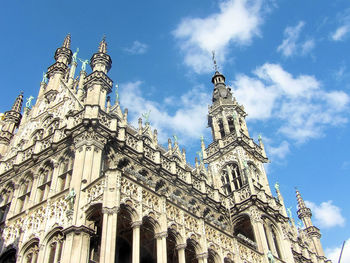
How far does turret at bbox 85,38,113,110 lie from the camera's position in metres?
29.4

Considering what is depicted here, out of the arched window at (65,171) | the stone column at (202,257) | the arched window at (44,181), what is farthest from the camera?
the arched window at (44,181)

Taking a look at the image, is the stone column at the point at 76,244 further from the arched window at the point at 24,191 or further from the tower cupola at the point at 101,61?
the tower cupola at the point at 101,61

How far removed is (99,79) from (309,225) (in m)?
38.1

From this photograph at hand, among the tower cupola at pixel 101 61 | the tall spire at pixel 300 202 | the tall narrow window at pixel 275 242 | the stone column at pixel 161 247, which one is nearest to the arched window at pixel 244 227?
the tall narrow window at pixel 275 242

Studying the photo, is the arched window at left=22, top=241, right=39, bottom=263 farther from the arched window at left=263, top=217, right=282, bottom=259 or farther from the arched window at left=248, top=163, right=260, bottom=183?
the arched window at left=248, top=163, right=260, bottom=183

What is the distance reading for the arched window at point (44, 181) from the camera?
87.4ft

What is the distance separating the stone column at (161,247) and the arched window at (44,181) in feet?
26.6

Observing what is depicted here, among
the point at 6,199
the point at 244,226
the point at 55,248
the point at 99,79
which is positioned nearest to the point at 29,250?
the point at 55,248

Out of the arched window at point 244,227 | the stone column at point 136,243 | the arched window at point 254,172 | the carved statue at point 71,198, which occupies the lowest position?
the stone column at point 136,243

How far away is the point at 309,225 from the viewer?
56812mm

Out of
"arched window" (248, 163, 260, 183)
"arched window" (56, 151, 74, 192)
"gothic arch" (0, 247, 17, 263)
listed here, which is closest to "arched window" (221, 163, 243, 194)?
"arched window" (248, 163, 260, 183)

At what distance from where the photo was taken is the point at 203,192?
33.3m

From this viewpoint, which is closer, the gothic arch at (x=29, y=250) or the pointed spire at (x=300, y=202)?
the gothic arch at (x=29, y=250)

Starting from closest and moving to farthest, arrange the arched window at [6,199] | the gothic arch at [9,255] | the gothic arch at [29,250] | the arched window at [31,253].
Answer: the arched window at [31,253] → the gothic arch at [29,250] → the gothic arch at [9,255] → the arched window at [6,199]
